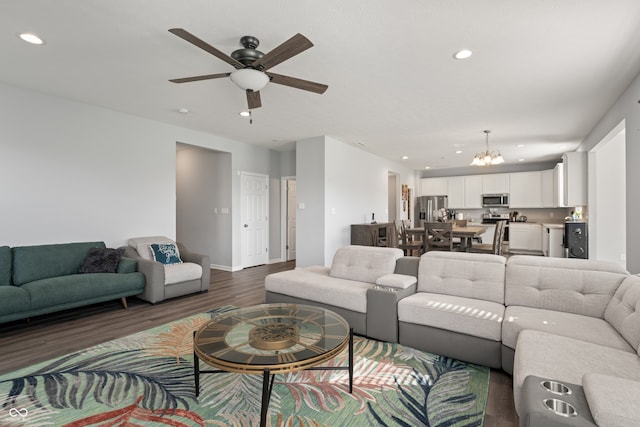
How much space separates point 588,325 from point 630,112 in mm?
2859

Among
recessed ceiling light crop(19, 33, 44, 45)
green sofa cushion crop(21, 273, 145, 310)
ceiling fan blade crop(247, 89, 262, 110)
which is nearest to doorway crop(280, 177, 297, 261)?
green sofa cushion crop(21, 273, 145, 310)

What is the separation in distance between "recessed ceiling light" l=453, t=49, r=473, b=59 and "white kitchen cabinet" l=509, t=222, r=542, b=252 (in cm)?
753

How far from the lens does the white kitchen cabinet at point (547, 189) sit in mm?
8797

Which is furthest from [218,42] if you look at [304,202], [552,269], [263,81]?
[304,202]

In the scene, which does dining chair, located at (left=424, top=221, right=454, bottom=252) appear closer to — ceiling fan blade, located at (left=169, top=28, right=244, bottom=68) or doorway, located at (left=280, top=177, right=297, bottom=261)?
doorway, located at (left=280, top=177, right=297, bottom=261)

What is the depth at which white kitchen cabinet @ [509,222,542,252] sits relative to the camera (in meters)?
8.66

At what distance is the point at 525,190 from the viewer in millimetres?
9234

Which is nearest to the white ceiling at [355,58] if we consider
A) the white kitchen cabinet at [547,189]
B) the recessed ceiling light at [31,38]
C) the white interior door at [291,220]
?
the recessed ceiling light at [31,38]

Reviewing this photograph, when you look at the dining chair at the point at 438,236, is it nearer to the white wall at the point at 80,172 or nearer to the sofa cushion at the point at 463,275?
the sofa cushion at the point at 463,275

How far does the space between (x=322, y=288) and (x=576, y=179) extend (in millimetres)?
6230

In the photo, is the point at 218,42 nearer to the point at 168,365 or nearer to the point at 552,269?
the point at 168,365

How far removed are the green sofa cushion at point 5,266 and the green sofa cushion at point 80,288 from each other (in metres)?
0.35

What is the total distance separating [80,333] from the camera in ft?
10.5

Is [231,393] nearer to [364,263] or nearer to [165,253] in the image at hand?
[364,263]
